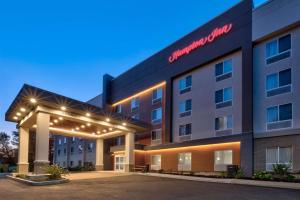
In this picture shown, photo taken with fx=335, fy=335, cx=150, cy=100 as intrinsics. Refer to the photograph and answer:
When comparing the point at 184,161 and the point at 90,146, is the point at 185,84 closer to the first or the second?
the point at 184,161

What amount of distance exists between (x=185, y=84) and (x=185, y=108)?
106 inches

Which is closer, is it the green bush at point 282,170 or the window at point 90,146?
the green bush at point 282,170

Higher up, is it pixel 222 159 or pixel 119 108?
pixel 119 108

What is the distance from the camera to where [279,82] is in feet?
85.7

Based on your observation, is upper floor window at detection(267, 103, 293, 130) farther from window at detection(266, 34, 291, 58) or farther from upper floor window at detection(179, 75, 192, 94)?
upper floor window at detection(179, 75, 192, 94)

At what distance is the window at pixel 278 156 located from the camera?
24.2 meters

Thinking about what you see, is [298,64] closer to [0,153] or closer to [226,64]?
[226,64]

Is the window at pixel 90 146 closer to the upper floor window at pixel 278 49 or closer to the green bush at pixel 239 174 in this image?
the green bush at pixel 239 174

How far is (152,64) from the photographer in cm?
4272

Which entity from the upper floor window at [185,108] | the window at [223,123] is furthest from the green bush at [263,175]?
the upper floor window at [185,108]

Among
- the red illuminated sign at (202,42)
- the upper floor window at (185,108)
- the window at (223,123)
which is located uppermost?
the red illuminated sign at (202,42)

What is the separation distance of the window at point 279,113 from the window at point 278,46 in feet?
14.2

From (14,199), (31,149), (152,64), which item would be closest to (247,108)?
(152,64)

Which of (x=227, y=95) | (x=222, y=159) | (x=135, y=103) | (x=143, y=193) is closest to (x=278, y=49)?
(x=227, y=95)
